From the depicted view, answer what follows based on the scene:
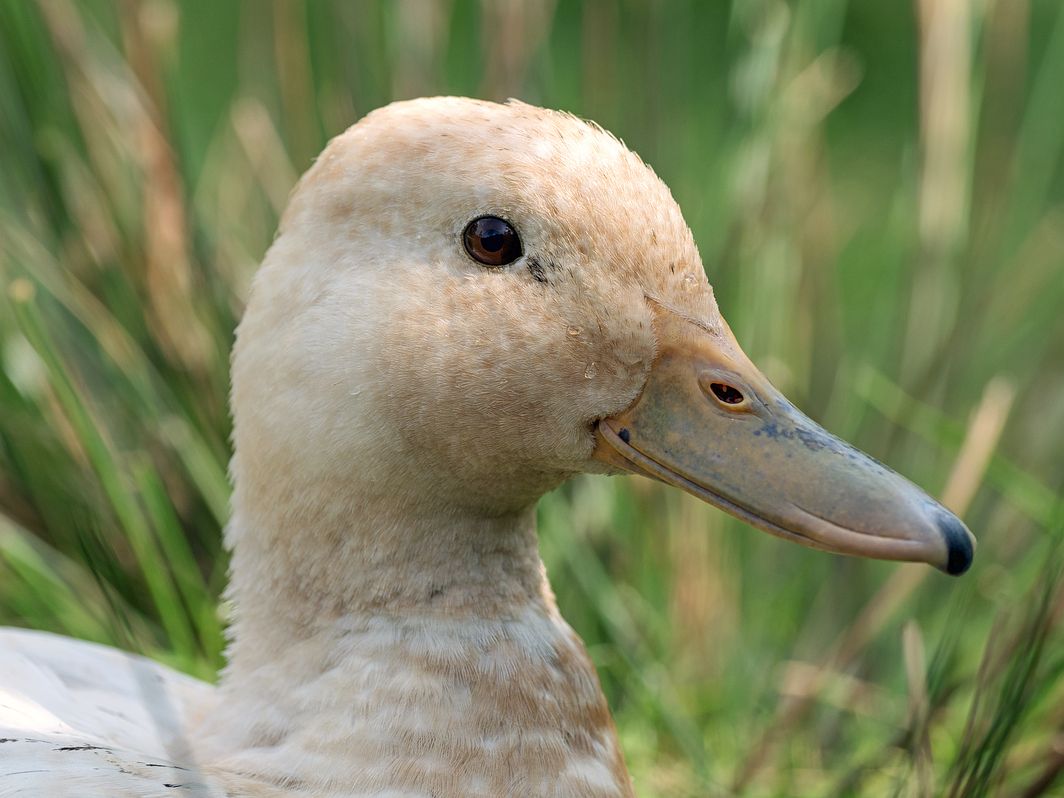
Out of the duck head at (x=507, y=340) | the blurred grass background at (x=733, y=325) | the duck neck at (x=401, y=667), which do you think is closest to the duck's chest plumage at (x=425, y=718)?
the duck neck at (x=401, y=667)

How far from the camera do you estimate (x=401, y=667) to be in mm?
1526

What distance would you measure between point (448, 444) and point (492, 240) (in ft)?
0.67

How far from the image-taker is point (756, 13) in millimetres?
2535

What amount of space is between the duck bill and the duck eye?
0.15 m

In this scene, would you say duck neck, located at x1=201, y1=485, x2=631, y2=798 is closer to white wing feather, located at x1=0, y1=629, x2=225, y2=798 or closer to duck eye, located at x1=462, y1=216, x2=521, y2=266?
white wing feather, located at x1=0, y1=629, x2=225, y2=798

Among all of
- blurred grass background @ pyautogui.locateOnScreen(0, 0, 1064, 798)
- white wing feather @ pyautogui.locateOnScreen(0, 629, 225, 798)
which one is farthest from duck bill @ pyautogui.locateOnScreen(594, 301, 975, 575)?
white wing feather @ pyautogui.locateOnScreen(0, 629, 225, 798)

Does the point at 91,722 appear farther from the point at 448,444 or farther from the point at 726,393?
Answer: the point at 726,393

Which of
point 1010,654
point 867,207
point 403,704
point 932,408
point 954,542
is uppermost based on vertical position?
point 954,542

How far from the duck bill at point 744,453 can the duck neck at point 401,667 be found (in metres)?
0.20

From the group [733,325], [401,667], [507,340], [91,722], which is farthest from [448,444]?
[733,325]

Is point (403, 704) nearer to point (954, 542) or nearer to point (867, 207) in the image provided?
point (954, 542)

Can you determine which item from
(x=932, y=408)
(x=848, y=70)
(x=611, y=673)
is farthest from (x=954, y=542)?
(x=848, y=70)

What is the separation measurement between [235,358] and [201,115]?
267 cm

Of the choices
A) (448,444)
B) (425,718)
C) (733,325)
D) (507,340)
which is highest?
(507,340)
